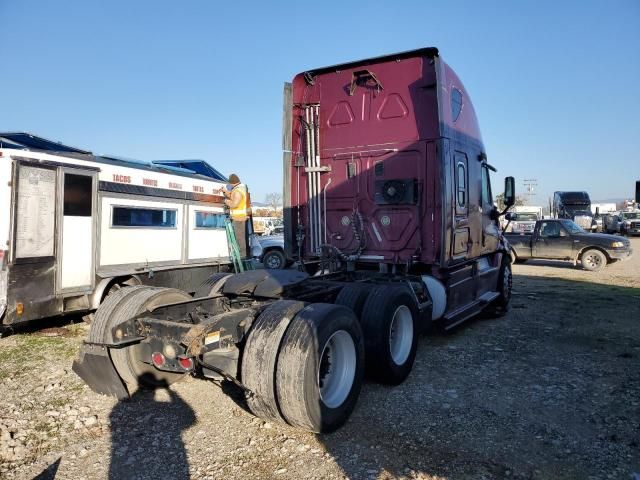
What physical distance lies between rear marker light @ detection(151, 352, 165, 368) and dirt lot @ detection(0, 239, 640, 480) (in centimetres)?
48

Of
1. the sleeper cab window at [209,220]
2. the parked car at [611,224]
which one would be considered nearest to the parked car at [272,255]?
the sleeper cab window at [209,220]

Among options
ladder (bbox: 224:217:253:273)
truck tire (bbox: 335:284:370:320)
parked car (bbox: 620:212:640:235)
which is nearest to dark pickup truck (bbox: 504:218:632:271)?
ladder (bbox: 224:217:253:273)

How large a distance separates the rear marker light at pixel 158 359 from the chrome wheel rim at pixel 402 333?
2.26 m

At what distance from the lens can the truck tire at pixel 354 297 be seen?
181 inches

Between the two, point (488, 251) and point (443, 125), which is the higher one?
point (443, 125)

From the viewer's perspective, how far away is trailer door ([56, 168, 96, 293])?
6336 millimetres

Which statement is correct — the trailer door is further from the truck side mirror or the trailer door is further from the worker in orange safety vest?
the truck side mirror

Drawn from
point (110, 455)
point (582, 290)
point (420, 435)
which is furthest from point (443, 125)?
point (582, 290)

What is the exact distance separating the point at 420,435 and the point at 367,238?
9.74 feet

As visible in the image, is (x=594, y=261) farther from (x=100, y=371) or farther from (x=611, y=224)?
(x=611, y=224)

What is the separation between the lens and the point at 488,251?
297 inches

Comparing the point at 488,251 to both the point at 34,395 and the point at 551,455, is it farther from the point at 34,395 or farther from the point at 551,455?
the point at 34,395

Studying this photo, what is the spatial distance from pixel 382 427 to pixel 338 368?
1.89ft

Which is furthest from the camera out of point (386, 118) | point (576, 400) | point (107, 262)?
point (107, 262)
